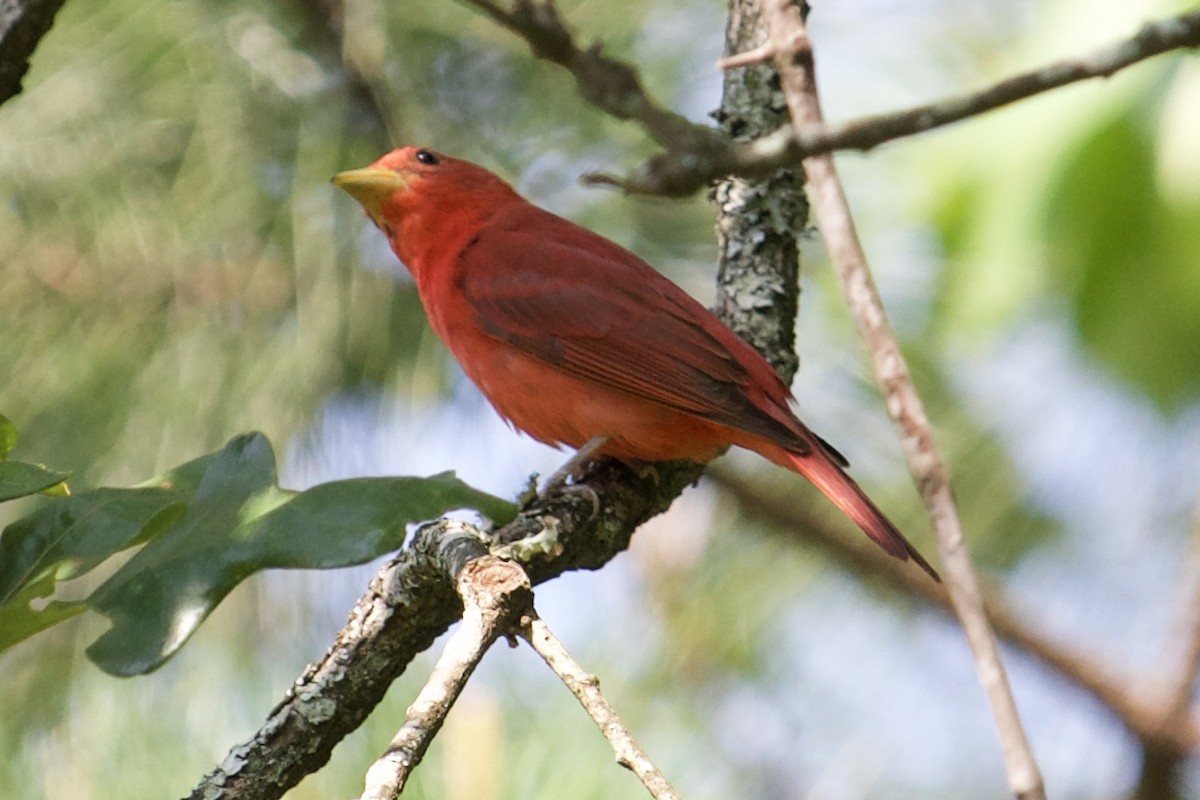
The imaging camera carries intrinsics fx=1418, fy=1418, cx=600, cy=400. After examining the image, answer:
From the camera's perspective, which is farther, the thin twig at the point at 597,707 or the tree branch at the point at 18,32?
the tree branch at the point at 18,32

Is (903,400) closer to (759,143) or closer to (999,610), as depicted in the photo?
(759,143)

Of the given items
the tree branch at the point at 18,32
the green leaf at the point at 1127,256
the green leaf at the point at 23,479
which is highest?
the green leaf at the point at 1127,256

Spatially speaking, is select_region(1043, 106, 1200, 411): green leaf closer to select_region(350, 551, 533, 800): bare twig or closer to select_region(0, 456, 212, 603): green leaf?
select_region(350, 551, 533, 800): bare twig

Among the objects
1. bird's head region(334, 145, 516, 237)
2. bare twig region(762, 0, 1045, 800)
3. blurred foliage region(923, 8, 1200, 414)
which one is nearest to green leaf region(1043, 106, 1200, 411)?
blurred foliage region(923, 8, 1200, 414)

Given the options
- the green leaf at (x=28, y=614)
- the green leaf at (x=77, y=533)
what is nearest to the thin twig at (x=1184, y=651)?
the green leaf at (x=77, y=533)

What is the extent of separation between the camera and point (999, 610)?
12.0 ft

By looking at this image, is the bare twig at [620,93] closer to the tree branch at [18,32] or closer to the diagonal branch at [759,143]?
the diagonal branch at [759,143]

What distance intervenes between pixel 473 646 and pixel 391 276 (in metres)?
2.40

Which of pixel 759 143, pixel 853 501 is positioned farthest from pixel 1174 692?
pixel 759 143

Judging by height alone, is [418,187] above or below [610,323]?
above

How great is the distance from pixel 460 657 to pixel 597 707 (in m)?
0.24

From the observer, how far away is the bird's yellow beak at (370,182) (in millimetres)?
3689

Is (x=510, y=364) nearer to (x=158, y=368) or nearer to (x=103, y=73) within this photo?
(x=158, y=368)

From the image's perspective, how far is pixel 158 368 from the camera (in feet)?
12.7
